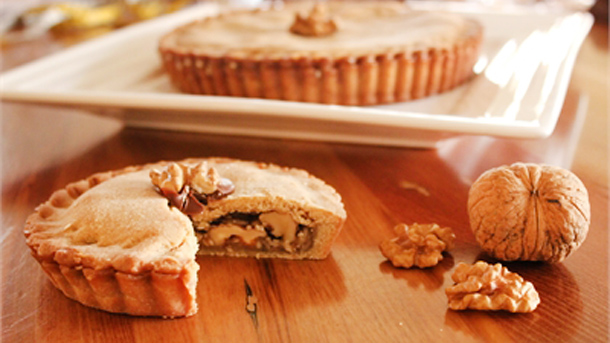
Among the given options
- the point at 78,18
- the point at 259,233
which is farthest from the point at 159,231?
the point at 78,18

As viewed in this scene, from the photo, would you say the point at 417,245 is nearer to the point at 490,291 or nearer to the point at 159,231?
the point at 490,291

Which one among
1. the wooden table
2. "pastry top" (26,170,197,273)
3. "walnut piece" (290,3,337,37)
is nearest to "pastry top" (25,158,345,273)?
"pastry top" (26,170,197,273)

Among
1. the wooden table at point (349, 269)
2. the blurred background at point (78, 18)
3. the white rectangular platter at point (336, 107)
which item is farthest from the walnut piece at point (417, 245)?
the blurred background at point (78, 18)

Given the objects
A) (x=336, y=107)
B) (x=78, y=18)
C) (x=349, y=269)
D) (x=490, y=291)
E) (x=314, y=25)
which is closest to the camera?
(x=490, y=291)

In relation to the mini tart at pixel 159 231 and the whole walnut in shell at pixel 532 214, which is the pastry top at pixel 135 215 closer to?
the mini tart at pixel 159 231

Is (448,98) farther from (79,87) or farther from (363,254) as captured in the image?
(79,87)

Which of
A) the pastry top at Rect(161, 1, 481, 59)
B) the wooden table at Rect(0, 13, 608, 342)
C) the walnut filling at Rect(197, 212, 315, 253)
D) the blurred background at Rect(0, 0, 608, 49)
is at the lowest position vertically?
the blurred background at Rect(0, 0, 608, 49)

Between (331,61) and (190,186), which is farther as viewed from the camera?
(331,61)

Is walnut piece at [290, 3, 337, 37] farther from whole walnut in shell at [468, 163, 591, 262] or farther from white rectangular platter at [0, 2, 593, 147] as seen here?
whole walnut in shell at [468, 163, 591, 262]
